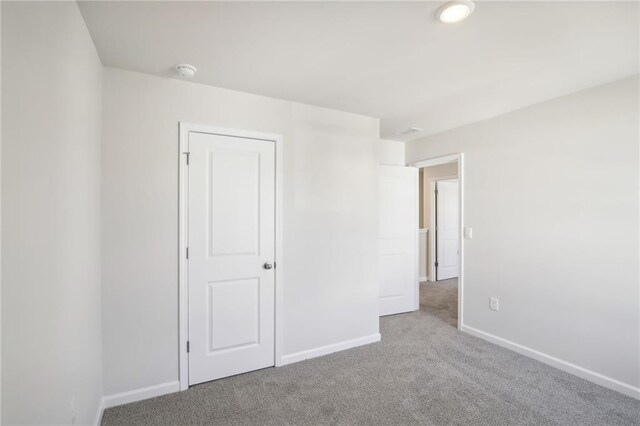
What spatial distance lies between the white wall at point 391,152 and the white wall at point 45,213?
133 inches

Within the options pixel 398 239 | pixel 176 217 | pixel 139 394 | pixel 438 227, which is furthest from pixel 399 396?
pixel 438 227

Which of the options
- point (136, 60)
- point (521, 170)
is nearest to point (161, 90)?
point (136, 60)

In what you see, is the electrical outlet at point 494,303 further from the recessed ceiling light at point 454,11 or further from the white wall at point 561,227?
the recessed ceiling light at point 454,11

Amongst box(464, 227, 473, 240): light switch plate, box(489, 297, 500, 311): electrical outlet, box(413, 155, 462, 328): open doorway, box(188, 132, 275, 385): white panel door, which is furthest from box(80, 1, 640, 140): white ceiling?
box(413, 155, 462, 328): open doorway

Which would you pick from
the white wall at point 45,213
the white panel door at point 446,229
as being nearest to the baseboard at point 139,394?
the white wall at point 45,213

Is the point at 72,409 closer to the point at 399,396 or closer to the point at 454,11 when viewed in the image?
the point at 399,396

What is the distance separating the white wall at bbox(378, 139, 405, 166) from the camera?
4387 millimetres

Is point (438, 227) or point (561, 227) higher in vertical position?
point (561, 227)

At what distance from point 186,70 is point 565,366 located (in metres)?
3.86

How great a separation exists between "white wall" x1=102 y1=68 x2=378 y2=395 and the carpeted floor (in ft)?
0.88

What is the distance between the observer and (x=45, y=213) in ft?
3.79

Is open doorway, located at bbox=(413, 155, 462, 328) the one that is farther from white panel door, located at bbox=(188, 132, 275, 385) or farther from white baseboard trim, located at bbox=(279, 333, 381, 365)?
white panel door, located at bbox=(188, 132, 275, 385)

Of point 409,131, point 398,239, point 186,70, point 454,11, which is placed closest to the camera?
point 454,11

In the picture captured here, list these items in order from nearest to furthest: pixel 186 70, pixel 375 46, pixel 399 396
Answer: pixel 375 46
pixel 186 70
pixel 399 396
